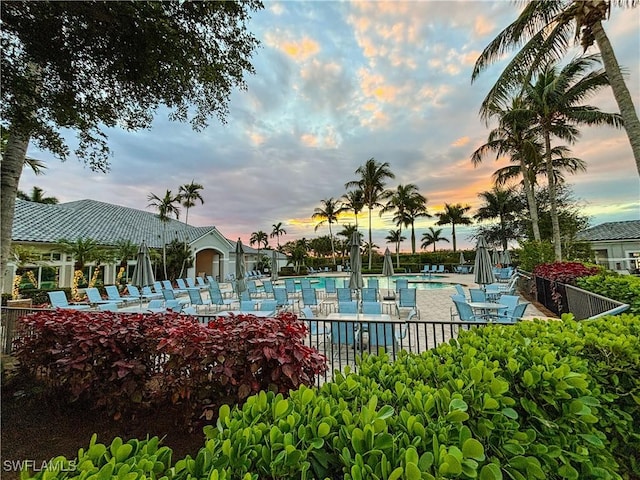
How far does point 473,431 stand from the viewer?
5.65 feet

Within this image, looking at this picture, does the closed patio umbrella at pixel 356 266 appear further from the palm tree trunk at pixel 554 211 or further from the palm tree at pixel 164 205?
the palm tree at pixel 164 205

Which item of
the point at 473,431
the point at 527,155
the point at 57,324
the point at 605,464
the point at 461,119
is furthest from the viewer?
the point at 527,155

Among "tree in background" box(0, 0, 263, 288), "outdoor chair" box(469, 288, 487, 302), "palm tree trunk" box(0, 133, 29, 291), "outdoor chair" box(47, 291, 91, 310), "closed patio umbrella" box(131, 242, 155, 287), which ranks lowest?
"outdoor chair" box(469, 288, 487, 302)

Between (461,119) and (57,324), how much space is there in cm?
1563

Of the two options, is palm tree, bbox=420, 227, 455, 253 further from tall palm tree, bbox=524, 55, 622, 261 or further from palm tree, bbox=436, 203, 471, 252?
tall palm tree, bbox=524, 55, 622, 261

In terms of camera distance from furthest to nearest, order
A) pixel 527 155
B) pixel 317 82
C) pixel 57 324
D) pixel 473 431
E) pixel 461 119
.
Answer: pixel 527 155, pixel 461 119, pixel 317 82, pixel 57 324, pixel 473 431

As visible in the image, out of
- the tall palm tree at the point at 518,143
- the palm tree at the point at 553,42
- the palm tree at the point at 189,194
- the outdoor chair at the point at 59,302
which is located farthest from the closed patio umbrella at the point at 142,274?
the tall palm tree at the point at 518,143

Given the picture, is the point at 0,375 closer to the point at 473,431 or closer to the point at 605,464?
the point at 473,431

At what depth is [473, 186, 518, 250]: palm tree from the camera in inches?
1320

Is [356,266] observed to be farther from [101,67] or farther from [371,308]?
[101,67]

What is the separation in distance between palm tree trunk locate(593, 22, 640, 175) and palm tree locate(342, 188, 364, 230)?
99.7 ft

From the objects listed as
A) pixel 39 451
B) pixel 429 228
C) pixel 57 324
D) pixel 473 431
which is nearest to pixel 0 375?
pixel 57 324

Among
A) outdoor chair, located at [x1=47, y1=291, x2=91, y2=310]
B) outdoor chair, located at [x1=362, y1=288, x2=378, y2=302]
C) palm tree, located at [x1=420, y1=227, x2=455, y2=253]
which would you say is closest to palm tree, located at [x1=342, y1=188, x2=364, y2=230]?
palm tree, located at [x1=420, y1=227, x2=455, y2=253]

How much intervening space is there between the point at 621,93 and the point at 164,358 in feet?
36.7
